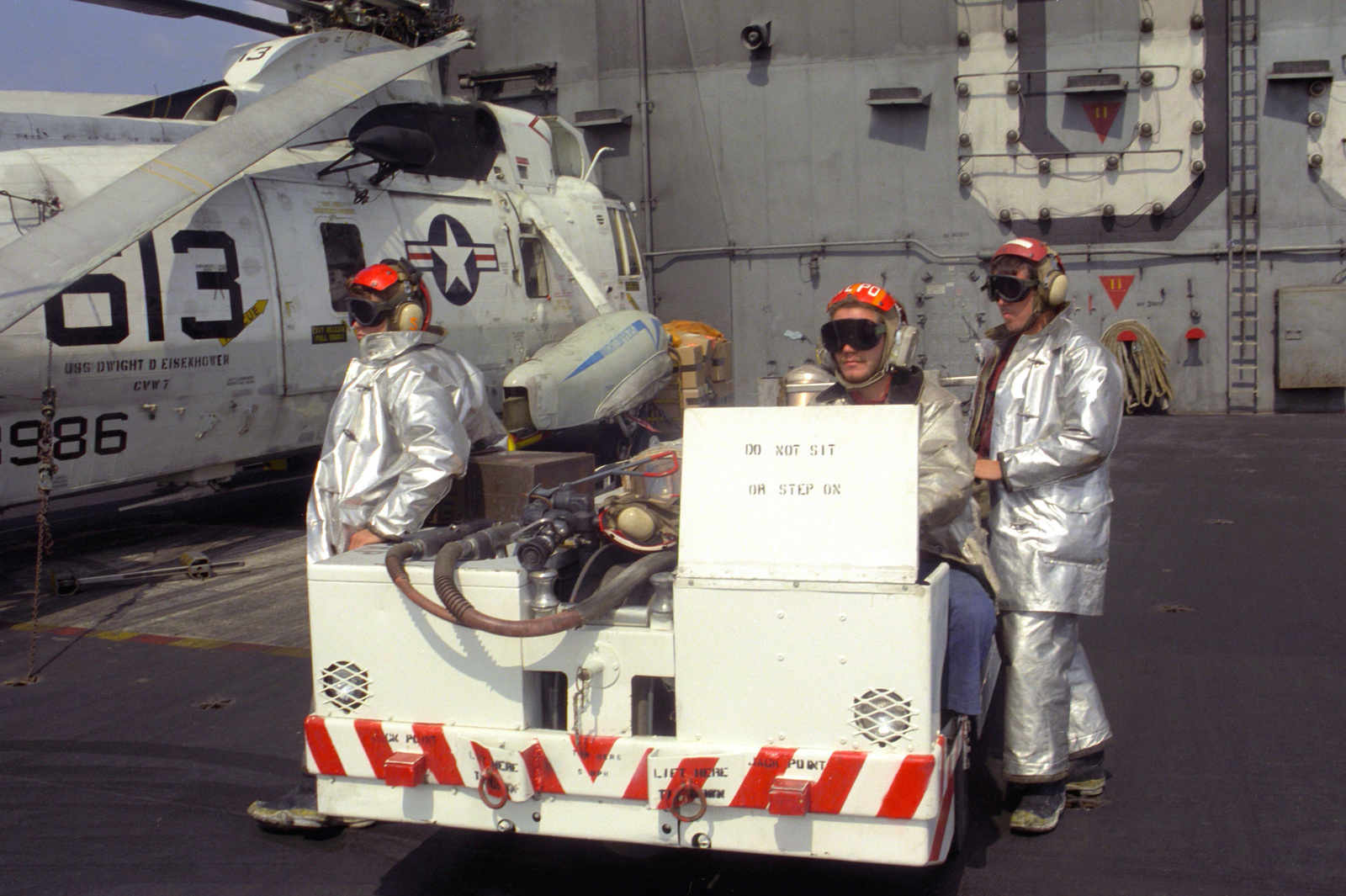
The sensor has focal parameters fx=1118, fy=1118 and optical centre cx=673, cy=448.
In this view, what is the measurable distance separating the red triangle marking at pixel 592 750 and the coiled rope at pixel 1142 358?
12.8 meters

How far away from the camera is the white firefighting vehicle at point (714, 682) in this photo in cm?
266

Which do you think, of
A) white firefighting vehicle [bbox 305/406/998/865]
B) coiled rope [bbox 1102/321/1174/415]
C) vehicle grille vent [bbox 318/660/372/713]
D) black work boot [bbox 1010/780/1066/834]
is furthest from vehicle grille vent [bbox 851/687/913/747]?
coiled rope [bbox 1102/321/1174/415]

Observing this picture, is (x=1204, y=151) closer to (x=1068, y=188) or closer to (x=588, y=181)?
(x=1068, y=188)

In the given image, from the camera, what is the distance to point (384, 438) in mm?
3889

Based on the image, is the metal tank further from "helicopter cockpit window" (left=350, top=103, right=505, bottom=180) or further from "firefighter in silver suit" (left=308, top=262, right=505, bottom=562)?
"firefighter in silver suit" (left=308, top=262, right=505, bottom=562)

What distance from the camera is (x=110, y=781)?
4211 mm

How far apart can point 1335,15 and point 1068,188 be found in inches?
143

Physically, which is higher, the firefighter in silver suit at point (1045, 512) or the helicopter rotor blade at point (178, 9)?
the helicopter rotor blade at point (178, 9)

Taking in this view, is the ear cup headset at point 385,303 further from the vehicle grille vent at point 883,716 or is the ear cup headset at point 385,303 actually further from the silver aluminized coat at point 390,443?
the vehicle grille vent at point 883,716

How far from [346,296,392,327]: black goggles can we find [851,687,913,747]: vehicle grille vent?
2.42 metres

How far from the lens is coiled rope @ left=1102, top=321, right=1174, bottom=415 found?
14172mm

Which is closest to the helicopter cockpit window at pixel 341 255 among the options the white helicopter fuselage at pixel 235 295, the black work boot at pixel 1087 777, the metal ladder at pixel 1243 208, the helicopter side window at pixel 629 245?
the white helicopter fuselage at pixel 235 295

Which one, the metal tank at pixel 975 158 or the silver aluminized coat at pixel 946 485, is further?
the metal tank at pixel 975 158

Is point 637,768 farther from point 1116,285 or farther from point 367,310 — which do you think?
point 1116,285
